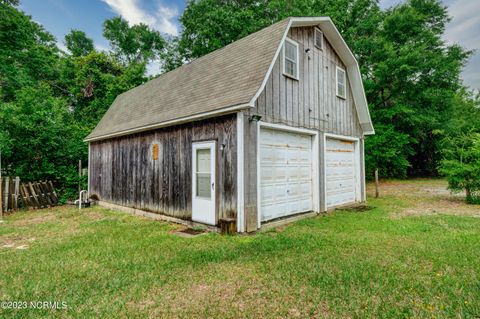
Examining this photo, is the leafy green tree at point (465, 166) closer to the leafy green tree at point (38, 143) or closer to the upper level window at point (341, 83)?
the upper level window at point (341, 83)

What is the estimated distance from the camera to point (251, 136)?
19.9 ft

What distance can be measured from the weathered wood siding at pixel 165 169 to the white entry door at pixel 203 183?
6.3 inches

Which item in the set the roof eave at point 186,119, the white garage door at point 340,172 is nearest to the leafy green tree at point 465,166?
the white garage door at point 340,172

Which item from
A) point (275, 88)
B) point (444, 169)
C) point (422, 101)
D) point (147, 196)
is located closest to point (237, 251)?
point (275, 88)

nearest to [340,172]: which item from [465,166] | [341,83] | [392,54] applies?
[341,83]

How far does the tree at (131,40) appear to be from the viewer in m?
29.2

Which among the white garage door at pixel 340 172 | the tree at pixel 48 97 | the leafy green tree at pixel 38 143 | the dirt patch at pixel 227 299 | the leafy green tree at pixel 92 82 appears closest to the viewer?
the dirt patch at pixel 227 299

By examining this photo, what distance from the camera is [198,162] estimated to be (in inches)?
275

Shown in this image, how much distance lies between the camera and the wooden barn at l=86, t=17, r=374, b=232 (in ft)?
20.2

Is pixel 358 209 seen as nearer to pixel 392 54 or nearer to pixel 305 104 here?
pixel 305 104

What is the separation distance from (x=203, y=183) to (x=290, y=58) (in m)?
4.37

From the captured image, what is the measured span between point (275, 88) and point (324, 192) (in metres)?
3.82

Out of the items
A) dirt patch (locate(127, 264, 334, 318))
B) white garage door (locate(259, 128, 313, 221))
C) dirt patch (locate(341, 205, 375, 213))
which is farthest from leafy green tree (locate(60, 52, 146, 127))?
dirt patch (locate(127, 264, 334, 318))

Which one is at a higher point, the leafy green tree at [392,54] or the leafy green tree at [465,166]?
the leafy green tree at [392,54]
